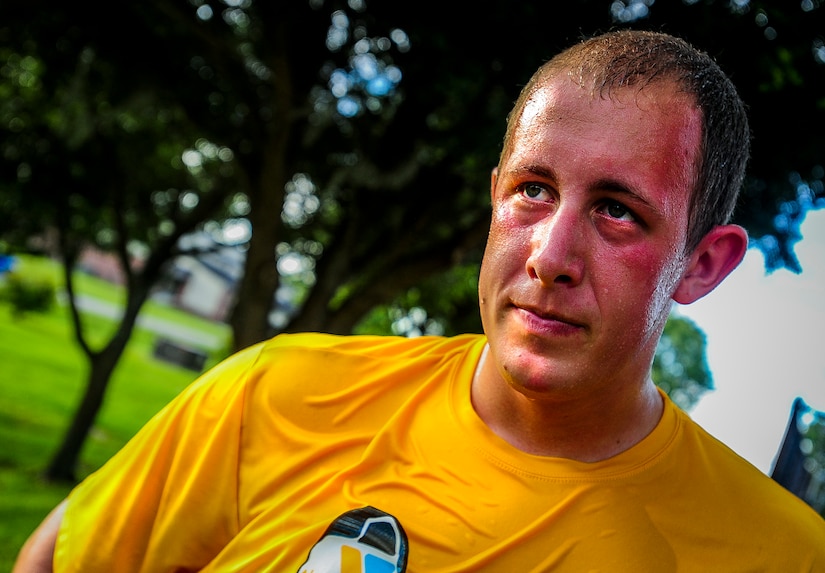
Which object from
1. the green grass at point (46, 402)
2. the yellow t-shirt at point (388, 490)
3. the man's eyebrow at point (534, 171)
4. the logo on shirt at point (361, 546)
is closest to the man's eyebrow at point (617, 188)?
the man's eyebrow at point (534, 171)

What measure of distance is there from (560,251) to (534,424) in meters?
0.45

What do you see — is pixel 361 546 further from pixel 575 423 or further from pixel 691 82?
pixel 691 82

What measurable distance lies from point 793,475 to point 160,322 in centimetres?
3999

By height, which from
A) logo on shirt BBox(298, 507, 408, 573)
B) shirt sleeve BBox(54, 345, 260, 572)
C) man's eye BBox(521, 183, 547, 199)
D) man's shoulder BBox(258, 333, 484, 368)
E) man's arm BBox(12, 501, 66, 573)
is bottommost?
man's arm BBox(12, 501, 66, 573)

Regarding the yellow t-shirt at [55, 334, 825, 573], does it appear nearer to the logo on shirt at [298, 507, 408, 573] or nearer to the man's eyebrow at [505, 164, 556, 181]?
the logo on shirt at [298, 507, 408, 573]

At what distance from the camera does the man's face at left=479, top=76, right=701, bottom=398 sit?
68.9 inches

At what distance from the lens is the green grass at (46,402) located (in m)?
9.50

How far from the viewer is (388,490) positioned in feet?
6.24

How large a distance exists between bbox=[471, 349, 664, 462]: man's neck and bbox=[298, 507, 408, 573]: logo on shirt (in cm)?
35

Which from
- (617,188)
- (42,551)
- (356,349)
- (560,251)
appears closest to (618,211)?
(617,188)

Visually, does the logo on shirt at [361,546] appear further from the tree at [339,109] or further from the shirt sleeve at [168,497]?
the tree at [339,109]

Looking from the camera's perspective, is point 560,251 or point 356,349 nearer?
point 560,251

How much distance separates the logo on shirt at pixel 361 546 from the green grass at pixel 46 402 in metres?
6.80

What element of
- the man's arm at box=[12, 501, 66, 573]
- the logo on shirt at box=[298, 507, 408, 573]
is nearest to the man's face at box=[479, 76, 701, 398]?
the logo on shirt at box=[298, 507, 408, 573]
